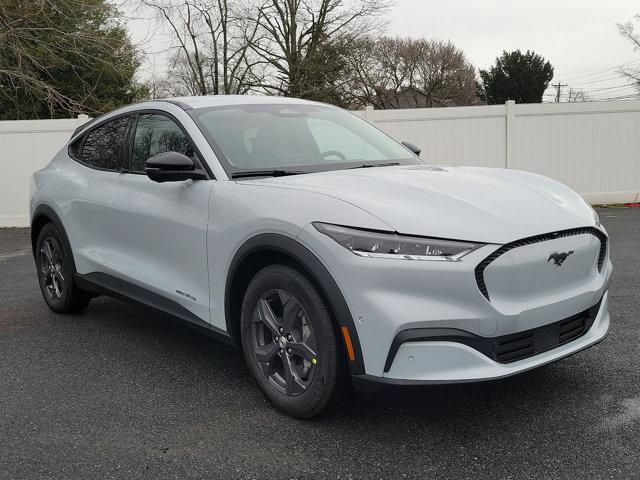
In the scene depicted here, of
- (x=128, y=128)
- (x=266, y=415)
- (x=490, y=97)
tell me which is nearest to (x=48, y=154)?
(x=128, y=128)

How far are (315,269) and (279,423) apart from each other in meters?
0.85

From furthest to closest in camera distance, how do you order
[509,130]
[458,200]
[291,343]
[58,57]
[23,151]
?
1. [58,57]
2. [509,130]
3. [23,151]
4. [291,343]
5. [458,200]

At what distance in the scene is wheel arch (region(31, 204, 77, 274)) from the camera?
16.2 ft

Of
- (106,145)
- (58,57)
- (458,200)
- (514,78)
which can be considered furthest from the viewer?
(514,78)

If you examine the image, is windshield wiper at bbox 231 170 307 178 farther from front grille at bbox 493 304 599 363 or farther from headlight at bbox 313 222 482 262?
front grille at bbox 493 304 599 363

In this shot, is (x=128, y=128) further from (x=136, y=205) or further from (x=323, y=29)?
(x=323, y=29)

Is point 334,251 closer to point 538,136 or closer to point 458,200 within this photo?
point 458,200

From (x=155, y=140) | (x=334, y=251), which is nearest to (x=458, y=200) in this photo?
(x=334, y=251)

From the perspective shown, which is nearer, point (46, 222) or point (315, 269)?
point (315, 269)

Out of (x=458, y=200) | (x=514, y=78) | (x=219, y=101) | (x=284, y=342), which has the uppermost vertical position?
(x=514, y=78)

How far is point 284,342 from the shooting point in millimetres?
3131

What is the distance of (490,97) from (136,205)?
48.9m

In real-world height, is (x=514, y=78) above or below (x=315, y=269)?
above

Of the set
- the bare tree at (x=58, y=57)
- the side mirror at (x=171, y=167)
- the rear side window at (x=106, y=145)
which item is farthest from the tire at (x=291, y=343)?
the bare tree at (x=58, y=57)
